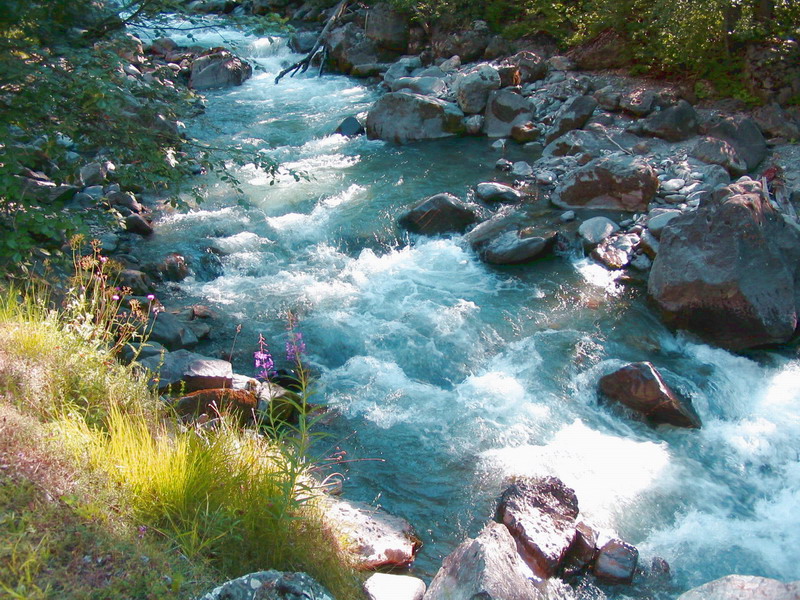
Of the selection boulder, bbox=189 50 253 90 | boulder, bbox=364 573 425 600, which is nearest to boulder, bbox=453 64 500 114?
boulder, bbox=189 50 253 90

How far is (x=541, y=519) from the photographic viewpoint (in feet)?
15.1

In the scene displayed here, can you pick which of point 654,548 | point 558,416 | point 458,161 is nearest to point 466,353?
point 558,416

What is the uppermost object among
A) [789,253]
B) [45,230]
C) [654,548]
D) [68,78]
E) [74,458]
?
[68,78]

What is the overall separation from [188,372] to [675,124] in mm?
9044

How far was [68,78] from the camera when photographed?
185 inches

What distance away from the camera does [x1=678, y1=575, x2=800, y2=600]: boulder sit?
3.51 meters

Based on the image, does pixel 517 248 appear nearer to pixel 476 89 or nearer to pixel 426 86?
pixel 476 89

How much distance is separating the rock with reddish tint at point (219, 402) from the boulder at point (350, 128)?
8317 mm

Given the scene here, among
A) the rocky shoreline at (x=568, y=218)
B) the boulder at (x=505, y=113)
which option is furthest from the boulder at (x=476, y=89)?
the boulder at (x=505, y=113)

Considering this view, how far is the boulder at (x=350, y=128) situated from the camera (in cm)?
1302

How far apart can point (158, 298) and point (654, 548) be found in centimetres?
607

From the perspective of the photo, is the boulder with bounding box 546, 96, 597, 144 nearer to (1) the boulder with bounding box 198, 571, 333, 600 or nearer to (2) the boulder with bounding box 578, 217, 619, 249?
(2) the boulder with bounding box 578, 217, 619, 249

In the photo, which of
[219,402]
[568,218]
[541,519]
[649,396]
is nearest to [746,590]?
[541,519]

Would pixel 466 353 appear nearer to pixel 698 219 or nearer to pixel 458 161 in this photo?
pixel 698 219
